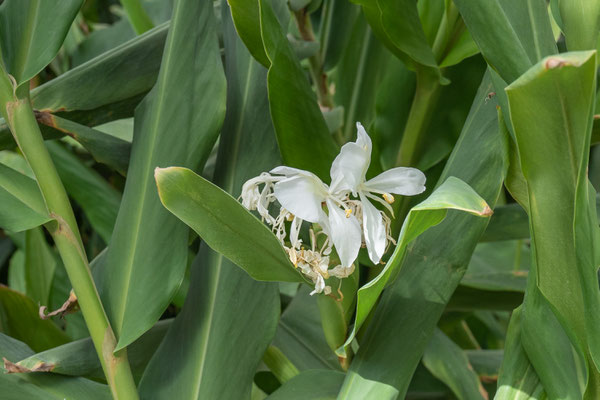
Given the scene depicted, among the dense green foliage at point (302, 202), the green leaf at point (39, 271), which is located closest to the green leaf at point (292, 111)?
the dense green foliage at point (302, 202)

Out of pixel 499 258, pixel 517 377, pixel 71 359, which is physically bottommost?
pixel 499 258

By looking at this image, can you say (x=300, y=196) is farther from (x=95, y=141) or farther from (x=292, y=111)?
(x=95, y=141)

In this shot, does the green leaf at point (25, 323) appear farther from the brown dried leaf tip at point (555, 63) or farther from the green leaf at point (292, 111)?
the brown dried leaf tip at point (555, 63)

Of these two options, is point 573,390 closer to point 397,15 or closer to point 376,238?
point 376,238

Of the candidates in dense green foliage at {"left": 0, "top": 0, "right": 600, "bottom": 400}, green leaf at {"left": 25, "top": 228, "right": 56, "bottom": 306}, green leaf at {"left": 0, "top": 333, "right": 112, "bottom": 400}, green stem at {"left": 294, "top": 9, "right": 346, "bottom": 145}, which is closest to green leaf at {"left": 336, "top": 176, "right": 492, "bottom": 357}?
dense green foliage at {"left": 0, "top": 0, "right": 600, "bottom": 400}

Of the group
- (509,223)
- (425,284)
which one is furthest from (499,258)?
(425,284)

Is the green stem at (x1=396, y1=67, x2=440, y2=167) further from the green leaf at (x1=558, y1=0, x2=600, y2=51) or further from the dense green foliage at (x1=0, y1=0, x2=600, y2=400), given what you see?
the green leaf at (x1=558, y1=0, x2=600, y2=51)
